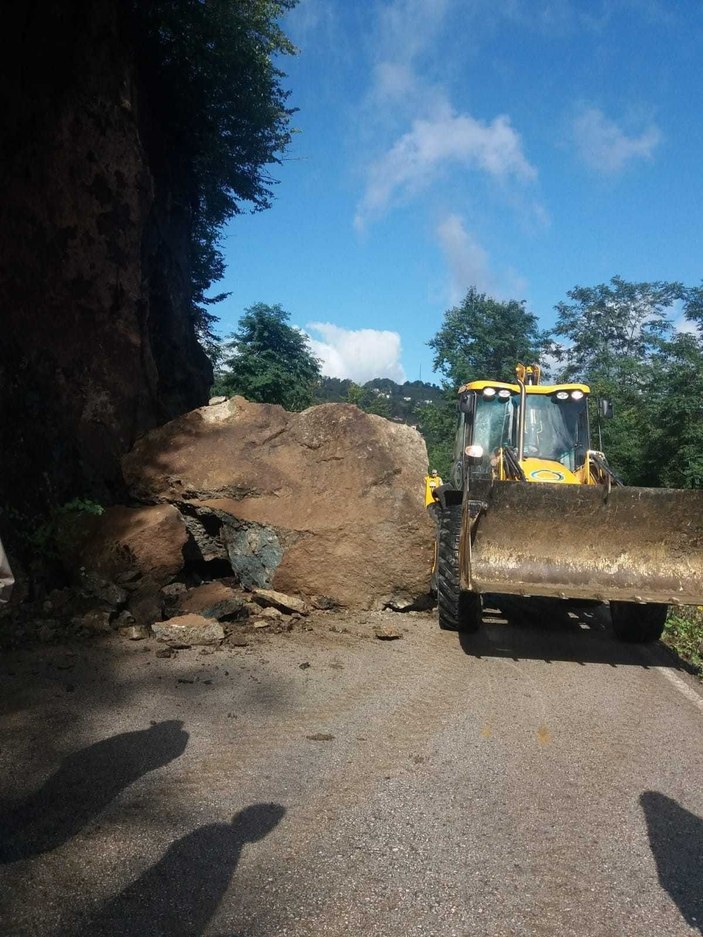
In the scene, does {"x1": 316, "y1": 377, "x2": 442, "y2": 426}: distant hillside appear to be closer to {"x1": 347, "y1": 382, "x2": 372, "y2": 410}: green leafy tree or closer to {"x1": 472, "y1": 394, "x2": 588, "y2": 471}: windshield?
{"x1": 347, "y1": 382, "x2": 372, "y2": 410}: green leafy tree

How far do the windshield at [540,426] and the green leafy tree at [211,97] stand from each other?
916cm

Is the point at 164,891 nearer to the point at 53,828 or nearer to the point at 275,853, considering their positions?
the point at 275,853

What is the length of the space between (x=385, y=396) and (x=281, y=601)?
169ft

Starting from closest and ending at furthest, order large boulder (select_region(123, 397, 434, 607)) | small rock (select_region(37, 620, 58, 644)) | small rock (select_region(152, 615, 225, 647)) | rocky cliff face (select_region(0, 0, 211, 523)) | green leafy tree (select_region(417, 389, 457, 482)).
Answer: small rock (select_region(37, 620, 58, 644)) → small rock (select_region(152, 615, 225, 647)) → large boulder (select_region(123, 397, 434, 607)) → rocky cliff face (select_region(0, 0, 211, 523)) → green leafy tree (select_region(417, 389, 457, 482))

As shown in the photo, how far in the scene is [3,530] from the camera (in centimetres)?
691

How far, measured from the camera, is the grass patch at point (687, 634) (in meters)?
7.23

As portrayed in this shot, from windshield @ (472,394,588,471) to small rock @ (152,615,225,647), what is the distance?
14.4ft

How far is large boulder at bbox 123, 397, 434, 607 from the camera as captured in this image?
25.4ft

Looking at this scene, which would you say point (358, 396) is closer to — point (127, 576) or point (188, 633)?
point (127, 576)

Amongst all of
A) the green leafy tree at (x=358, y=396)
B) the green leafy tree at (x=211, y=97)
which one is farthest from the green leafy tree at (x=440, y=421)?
the green leafy tree at (x=358, y=396)

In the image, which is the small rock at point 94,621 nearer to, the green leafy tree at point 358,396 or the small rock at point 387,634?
the small rock at point 387,634

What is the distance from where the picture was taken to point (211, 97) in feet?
54.4

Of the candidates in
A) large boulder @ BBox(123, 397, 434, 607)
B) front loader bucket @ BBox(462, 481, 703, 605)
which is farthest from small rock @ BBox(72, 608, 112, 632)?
front loader bucket @ BBox(462, 481, 703, 605)

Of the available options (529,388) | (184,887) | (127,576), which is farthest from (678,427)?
(184,887)
